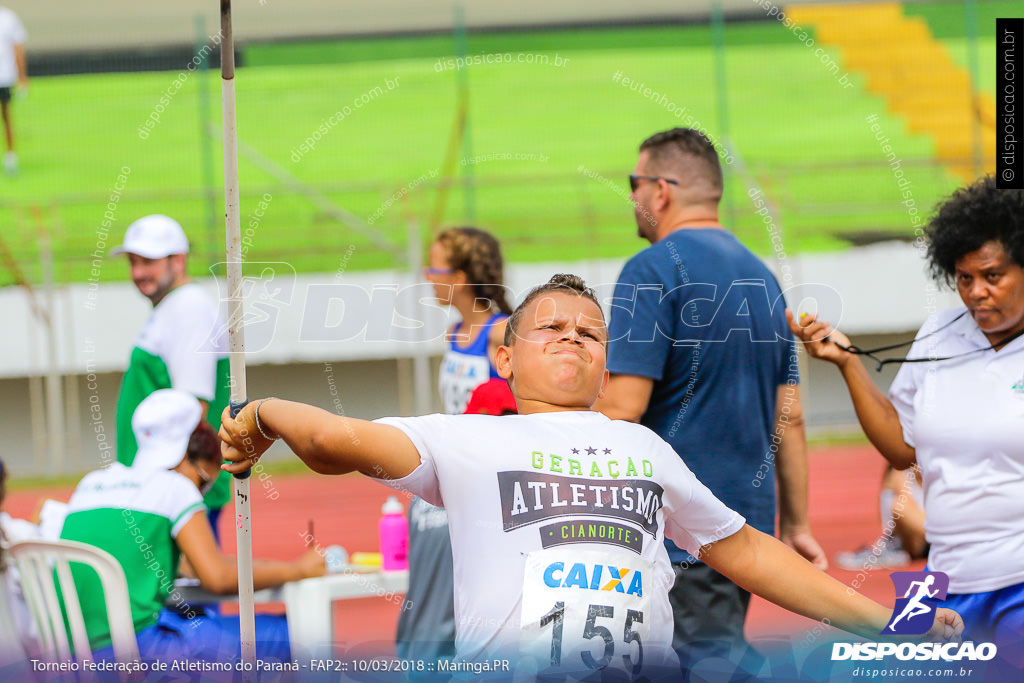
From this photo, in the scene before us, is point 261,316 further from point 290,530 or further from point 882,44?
point 882,44

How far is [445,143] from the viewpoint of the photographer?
12031mm

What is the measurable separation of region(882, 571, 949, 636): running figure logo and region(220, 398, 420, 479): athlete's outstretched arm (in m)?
1.02

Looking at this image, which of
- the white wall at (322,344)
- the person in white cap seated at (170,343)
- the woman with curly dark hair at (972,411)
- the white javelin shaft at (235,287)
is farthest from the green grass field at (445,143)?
the white javelin shaft at (235,287)

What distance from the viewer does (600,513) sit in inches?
81.4

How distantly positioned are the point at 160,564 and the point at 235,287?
1.56m

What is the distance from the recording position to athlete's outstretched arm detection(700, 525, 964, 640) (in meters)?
2.19

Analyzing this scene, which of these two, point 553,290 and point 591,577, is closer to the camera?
point 591,577

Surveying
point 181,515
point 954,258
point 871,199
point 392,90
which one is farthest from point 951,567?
point 392,90

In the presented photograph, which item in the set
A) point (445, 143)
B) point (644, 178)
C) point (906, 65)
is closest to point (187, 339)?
point (644, 178)

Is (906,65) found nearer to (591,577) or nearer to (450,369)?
(450,369)

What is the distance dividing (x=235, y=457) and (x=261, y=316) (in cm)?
387

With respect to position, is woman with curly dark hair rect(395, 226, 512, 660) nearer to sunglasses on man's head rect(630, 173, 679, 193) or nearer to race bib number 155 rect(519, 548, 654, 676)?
sunglasses on man's head rect(630, 173, 679, 193)

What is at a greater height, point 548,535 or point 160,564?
point 548,535

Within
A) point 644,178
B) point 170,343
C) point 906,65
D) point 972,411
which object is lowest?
point 972,411
